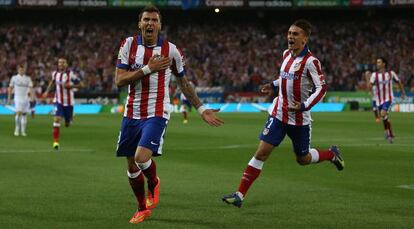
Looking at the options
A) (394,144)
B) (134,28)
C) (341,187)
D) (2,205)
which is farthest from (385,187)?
(134,28)

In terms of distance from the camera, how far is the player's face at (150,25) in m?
9.01

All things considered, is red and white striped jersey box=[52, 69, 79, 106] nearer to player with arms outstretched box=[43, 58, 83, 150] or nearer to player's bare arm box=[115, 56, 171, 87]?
player with arms outstretched box=[43, 58, 83, 150]

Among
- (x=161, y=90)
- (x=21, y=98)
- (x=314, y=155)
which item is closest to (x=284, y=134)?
(x=314, y=155)

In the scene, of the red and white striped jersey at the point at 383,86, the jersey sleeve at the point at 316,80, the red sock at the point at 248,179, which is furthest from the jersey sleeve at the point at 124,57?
the red and white striped jersey at the point at 383,86

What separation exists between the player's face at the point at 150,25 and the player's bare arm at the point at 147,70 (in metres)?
0.28

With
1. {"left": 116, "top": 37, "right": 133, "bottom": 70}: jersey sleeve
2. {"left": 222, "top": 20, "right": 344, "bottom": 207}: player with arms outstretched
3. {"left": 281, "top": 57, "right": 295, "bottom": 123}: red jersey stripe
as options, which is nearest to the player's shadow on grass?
{"left": 222, "top": 20, "right": 344, "bottom": 207}: player with arms outstretched

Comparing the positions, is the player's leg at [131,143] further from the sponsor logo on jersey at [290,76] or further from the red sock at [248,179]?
the sponsor logo on jersey at [290,76]

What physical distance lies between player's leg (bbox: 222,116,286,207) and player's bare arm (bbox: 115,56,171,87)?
214 centimetres

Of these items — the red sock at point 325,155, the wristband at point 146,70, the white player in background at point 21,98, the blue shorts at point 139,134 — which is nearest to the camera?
the wristband at point 146,70

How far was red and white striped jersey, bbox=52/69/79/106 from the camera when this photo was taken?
21.9 m

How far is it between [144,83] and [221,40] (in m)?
50.4

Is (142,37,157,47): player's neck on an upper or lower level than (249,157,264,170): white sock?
upper

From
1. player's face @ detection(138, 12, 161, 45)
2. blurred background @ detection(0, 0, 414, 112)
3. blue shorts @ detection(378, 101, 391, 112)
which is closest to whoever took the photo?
player's face @ detection(138, 12, 161, 45)

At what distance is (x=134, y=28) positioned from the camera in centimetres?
5919
